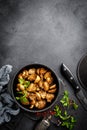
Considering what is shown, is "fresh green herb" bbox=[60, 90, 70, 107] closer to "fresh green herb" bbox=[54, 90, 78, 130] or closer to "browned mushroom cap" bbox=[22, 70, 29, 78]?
"fresh green herb" bbox=[54, 90, 78, 130]

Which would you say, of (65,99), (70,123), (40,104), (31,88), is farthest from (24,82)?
(70,123)

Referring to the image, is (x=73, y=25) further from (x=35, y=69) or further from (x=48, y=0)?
(x=35, y=69)

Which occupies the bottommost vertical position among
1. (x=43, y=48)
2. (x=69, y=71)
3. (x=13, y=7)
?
(x=69, y=71)

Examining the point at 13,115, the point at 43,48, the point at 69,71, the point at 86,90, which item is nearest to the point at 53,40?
the point at 43,48

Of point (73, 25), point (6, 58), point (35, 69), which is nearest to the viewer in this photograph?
point (35, 69)

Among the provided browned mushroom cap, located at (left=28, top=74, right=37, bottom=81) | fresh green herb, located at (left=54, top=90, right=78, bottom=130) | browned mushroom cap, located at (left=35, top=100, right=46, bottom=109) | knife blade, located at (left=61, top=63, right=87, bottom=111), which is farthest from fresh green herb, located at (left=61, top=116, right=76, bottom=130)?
browned mushroom cap, located at (left=28, top=74, right=37, bottom=81)

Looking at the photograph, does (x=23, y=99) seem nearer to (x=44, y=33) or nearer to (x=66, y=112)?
(x=66, y=112)

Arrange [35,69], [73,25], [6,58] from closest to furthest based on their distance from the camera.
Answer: [35,69] < [6,58] < [73,25]
